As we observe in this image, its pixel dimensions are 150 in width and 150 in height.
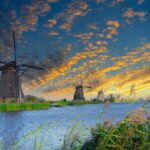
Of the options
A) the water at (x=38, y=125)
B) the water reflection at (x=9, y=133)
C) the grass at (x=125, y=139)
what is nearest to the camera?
the grass at (x=125, y=139)

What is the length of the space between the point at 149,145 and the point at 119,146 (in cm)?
51

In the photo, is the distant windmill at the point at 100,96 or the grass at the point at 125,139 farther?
the distant windmill at the point at 100,96

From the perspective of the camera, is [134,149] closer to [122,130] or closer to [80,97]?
[122,130]

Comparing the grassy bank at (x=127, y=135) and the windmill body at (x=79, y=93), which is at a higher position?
the windmill body at (x=79, y=93)

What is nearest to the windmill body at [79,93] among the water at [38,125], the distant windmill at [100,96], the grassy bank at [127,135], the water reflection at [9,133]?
the distant windmill at [100,96]

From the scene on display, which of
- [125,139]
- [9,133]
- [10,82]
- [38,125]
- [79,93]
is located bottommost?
[9,133]

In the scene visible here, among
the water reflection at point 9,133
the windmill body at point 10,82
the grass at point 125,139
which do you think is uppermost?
the windmill body at point 10,82

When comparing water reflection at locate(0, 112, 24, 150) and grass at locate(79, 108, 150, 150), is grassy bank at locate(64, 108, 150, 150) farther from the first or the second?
water reflection at locate(0, 112, 24, 150)

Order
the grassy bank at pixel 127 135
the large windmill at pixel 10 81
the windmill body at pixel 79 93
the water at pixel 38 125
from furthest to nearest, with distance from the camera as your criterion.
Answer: the windmill body at pixel 79 93 < the large windmill at pixel 10 81 < the water at pixel 38 125 < the grassy bank at pixel 127 135

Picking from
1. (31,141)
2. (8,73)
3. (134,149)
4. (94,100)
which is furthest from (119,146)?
(94,100)

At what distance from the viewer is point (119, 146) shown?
655 centimetres

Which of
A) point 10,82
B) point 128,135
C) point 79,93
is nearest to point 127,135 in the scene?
point 128,135

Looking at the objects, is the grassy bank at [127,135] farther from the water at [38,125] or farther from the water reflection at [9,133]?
the water reflection at [9,133]

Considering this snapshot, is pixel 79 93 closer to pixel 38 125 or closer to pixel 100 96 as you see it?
pixel 100 96
